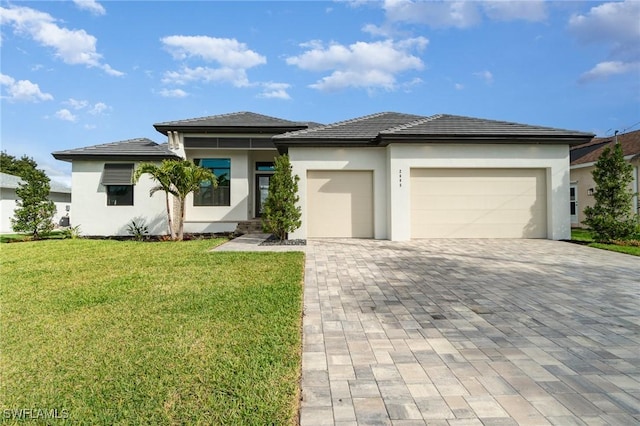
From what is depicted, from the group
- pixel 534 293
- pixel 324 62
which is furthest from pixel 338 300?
pixel 324 62

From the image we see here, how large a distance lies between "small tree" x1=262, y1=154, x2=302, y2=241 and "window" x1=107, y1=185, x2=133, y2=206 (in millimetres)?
7143

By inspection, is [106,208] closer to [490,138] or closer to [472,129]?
[472,129]

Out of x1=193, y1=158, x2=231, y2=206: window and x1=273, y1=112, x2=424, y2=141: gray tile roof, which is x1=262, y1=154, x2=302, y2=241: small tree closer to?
x1=273, y1=112, x2=424, y2=141: gray tile roof

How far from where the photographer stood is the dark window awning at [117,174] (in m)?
12.9

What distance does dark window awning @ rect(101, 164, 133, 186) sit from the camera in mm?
12945

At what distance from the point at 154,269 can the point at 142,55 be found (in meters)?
9.95

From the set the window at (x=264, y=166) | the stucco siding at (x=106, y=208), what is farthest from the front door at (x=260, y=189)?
the stucco siding at (x=106, y=208)

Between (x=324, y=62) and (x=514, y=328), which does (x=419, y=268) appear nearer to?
(x=514, y=328)

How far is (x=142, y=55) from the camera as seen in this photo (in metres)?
11.8

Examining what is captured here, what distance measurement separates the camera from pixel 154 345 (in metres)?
2.97

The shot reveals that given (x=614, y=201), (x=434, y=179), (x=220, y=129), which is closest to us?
(x=614, y=201)

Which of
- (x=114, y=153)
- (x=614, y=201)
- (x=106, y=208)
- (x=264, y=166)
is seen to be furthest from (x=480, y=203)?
(x=106, y=208)

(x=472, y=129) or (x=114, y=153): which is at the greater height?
(x=472, y=129)

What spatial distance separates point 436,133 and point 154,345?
34.0 ft
